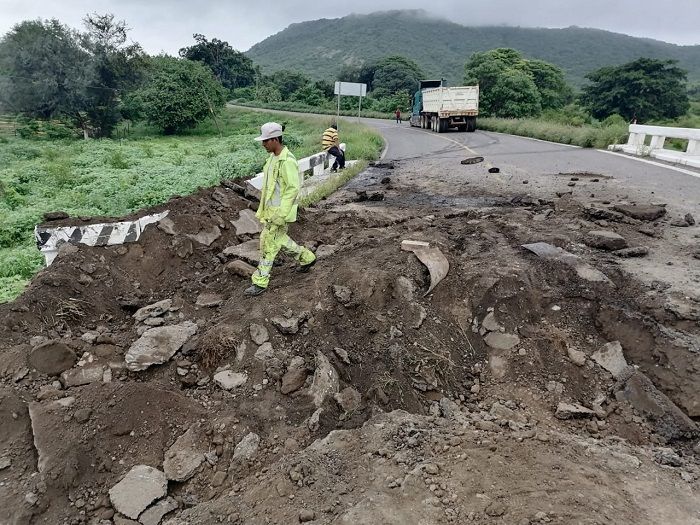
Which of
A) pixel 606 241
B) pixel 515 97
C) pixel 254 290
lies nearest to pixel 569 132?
pixel 606 241

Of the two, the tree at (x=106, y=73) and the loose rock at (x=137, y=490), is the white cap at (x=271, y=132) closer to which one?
the loose rock at (x=137, y=490)

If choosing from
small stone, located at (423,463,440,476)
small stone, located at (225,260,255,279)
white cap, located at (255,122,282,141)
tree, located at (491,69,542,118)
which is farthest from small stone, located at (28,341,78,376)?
tree, located at (491,69,542,118)

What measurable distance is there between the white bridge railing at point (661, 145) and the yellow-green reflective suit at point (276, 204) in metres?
10.9

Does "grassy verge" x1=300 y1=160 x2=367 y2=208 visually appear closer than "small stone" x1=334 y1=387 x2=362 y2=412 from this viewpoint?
No

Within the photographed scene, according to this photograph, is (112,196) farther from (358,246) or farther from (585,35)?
(585,35)

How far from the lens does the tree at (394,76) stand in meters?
69.9

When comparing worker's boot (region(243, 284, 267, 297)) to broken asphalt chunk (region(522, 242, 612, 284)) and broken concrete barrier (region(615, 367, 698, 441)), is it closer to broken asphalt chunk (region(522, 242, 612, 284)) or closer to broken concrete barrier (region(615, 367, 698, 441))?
broken asphalt chunk (region(522, 242, 612, 284))

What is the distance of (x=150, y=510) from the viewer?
9.43ft

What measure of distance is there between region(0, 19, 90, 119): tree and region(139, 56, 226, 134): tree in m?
4.40

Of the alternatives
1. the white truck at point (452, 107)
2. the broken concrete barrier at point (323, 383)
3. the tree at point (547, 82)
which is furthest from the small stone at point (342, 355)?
the tree at point (547, 82)

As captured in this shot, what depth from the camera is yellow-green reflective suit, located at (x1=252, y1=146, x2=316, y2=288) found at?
15.9 feet

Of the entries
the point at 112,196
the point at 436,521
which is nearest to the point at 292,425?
the point at 436,521

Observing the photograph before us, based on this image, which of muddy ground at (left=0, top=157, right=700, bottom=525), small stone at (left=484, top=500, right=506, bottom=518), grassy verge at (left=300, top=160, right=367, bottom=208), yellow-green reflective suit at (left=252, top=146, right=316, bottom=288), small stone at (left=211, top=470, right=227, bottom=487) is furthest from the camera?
grassy verge at (left=300, top=160, right=367, bottom=208)

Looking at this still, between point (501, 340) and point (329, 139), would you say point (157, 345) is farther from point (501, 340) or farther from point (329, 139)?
point (329, 139)
